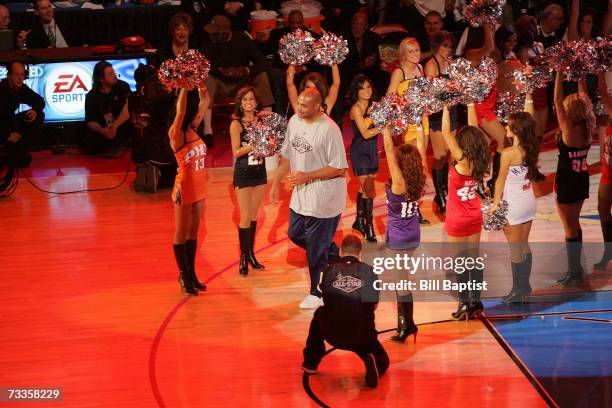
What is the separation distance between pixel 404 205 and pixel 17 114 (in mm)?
6981

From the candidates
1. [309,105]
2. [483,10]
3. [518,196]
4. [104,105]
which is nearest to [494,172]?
[483,10]

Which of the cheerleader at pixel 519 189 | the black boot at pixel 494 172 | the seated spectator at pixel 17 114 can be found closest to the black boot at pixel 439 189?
the black boot at pixel 494 172

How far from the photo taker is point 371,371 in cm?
638

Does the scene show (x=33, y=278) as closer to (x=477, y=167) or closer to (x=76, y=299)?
(x=76, y=299)

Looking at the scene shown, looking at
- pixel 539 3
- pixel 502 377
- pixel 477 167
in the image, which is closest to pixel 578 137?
pixel 477 167

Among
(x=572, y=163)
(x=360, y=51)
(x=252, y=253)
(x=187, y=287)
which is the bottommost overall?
(x=187, y=287)

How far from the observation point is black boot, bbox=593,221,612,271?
8.22m

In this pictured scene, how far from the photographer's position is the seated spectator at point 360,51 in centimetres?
1314

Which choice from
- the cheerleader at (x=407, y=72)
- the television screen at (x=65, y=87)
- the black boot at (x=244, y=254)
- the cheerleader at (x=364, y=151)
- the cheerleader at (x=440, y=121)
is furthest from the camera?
the television screen at (x=65, y=87)

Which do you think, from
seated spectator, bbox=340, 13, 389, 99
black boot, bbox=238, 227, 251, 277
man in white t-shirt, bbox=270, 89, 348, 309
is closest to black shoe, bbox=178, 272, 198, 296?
black boot, bbox=238, 227, 251, 277

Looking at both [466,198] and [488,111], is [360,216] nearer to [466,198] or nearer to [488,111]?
[488,111]

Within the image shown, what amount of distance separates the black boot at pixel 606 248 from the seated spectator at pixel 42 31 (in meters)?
8.38

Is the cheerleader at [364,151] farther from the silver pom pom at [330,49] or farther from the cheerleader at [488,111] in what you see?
the cheerleader at [488,111]

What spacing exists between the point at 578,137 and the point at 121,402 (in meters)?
4.20
